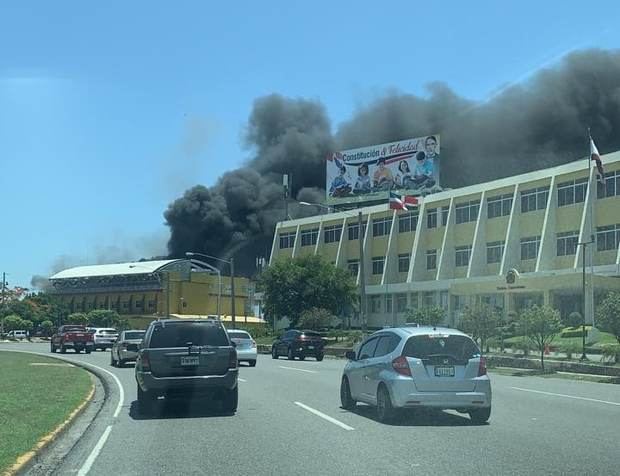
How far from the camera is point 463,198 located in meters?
71.3

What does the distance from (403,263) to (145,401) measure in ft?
213

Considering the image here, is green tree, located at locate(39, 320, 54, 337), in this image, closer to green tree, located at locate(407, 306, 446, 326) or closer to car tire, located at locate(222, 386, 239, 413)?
green tree, located at locate(407, 306, 446, 326)

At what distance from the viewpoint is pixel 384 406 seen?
44.0 feet

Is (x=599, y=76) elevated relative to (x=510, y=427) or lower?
elevated

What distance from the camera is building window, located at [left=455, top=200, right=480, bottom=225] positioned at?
230 feet

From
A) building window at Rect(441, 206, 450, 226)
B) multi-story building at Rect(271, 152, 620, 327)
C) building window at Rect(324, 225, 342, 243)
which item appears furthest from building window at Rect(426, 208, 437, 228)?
building window at Rect(324, 225, 342, 243)

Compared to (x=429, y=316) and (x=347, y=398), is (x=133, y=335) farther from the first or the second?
(x=347, y=398)

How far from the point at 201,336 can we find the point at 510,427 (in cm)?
603

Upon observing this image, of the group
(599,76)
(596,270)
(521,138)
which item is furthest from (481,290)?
(599,76)

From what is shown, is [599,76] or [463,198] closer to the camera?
[463,198]

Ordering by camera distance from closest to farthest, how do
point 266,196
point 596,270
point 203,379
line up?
point 203,379 < point 596,270 < point 266,196

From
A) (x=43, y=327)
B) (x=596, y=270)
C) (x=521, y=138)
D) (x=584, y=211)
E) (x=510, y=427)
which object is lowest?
(x=43, y=327)

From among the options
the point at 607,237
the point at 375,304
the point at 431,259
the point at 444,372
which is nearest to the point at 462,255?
the point at 431,259

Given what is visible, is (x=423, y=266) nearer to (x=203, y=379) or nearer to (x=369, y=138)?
(x=369, y=138)
